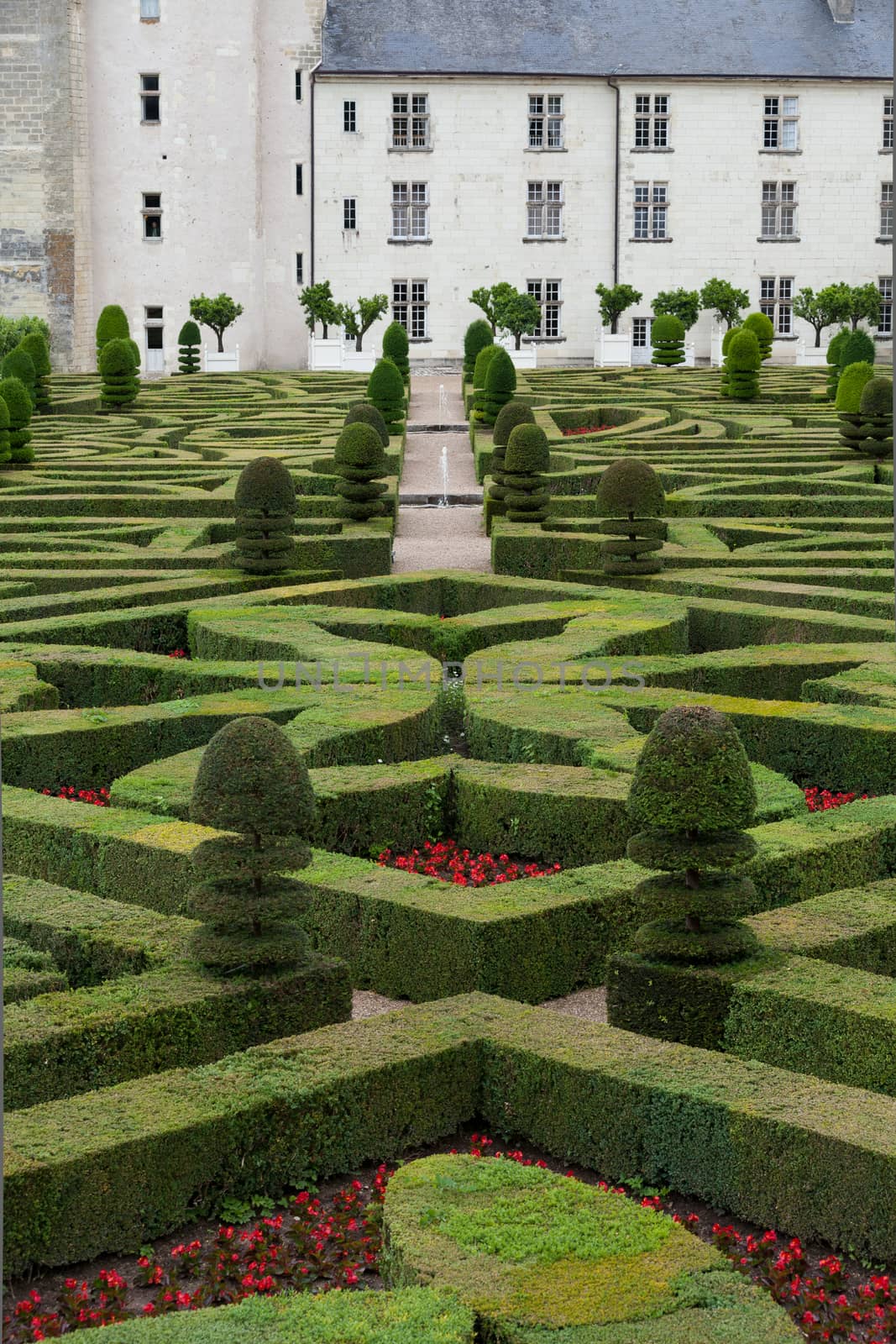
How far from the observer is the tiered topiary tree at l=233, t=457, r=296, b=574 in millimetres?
14469

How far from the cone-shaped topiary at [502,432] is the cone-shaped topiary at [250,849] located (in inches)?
456

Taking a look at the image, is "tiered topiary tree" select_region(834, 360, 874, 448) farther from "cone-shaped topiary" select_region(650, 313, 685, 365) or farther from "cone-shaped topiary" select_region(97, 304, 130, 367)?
"cone-shaped topiary" select_region(650, 313, 685, 365)

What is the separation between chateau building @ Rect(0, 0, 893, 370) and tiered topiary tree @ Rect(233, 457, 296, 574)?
105 ft

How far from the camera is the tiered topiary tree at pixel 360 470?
55.7ft

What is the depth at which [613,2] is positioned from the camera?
158 feet

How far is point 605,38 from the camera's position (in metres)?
47.6

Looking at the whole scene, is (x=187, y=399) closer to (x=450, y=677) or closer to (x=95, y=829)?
(x=450, y=677)

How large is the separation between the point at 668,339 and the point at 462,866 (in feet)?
121

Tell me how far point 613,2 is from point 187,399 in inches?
881

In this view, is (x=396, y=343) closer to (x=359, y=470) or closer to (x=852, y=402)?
(x=852, y=402)

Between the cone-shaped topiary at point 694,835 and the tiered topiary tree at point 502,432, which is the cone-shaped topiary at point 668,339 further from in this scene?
the cone-shaped topiary at point 694,835

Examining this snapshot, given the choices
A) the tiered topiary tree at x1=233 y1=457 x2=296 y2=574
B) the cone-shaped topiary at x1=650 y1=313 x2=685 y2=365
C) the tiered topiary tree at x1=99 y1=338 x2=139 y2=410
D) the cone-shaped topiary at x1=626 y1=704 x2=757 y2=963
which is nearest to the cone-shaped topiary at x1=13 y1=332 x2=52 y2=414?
the tiered topiary tree at x1=99 y1=338 x2=139 y2=410

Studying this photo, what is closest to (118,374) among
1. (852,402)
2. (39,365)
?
(39,365)

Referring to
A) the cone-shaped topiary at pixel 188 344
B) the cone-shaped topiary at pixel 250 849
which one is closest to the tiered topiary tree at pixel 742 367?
the cone-shaped topiary at pixel 188 344
